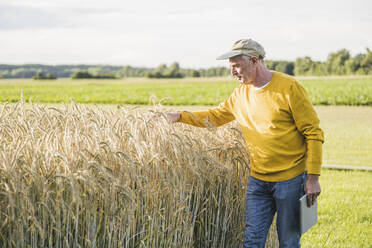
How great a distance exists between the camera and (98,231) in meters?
3.05

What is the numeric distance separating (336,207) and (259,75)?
422 centimetres

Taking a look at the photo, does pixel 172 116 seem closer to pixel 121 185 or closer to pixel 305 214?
pixel 121 185

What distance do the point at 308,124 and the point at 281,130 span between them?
0.23 metres

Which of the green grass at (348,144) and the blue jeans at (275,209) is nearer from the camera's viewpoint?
the blue jeans at (275,209)

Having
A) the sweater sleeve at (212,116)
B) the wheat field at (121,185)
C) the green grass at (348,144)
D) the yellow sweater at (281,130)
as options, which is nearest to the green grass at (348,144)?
the green grass at (348,144)

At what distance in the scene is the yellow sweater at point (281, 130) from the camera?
11.3 feet

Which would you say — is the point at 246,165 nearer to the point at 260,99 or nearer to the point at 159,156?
the point at 260,99

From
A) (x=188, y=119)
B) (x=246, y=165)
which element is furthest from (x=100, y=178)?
(x=246, y=165)

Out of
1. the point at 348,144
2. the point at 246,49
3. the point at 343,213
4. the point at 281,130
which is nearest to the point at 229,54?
the point at 246,49

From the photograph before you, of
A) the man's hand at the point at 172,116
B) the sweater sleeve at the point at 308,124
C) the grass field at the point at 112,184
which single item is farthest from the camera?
the man's hand at the point at 172,116

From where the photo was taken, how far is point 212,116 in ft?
13.7

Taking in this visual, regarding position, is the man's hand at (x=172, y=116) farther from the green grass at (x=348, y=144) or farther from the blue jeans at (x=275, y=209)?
the green grass at (x=348, y=144)

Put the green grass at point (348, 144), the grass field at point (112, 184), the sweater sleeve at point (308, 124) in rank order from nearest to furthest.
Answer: the grass field at point (112, 184)
the sweater sleeve at point (308, 124)
the green grass at point (348, 144)

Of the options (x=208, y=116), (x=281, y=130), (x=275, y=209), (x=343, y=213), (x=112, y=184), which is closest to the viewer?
(x=112, y=184)
